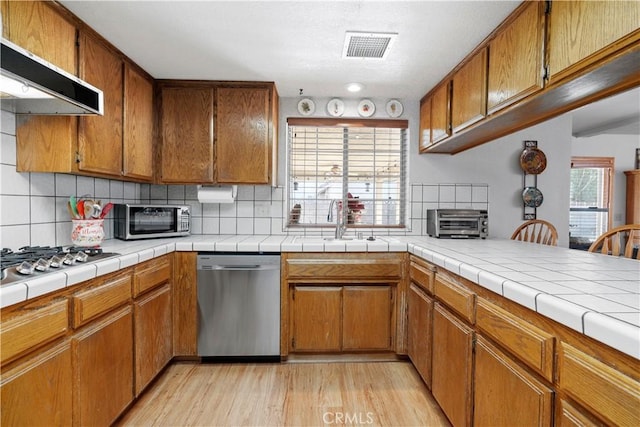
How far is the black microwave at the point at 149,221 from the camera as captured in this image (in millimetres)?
2311

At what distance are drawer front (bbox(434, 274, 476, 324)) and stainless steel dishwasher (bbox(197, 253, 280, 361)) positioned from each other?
1.12 metres

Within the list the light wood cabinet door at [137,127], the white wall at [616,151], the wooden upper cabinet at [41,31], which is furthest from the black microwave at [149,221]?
the white wall at [616,151]

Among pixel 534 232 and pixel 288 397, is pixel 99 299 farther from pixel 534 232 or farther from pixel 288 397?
pixel 534 232

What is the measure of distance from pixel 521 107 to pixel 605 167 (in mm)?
5251

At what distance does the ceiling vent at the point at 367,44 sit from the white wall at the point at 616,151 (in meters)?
5.02

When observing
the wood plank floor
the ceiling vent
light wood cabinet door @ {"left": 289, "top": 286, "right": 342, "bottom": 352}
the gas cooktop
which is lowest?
the wood plank floor

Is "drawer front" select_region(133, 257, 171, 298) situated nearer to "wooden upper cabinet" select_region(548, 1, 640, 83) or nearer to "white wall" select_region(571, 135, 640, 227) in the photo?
"wooden upper cabinet" select_region(548, 1, 640, 83)

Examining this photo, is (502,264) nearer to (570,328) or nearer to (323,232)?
(570,328)

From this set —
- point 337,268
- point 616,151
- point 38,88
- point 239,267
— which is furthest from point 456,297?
point 616,151

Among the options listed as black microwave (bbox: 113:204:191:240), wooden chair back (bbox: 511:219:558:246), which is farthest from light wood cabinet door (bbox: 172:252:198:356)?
wooden chair back (bbox: 511:219:558:246)

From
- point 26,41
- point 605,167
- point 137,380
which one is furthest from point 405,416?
point 605,167

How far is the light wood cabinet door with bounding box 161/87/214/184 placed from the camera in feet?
8.63

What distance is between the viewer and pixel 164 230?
8.34 ft

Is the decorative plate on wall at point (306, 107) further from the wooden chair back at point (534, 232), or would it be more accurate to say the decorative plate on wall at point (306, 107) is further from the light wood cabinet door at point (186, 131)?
the wooden chair back at point (534, 232)
